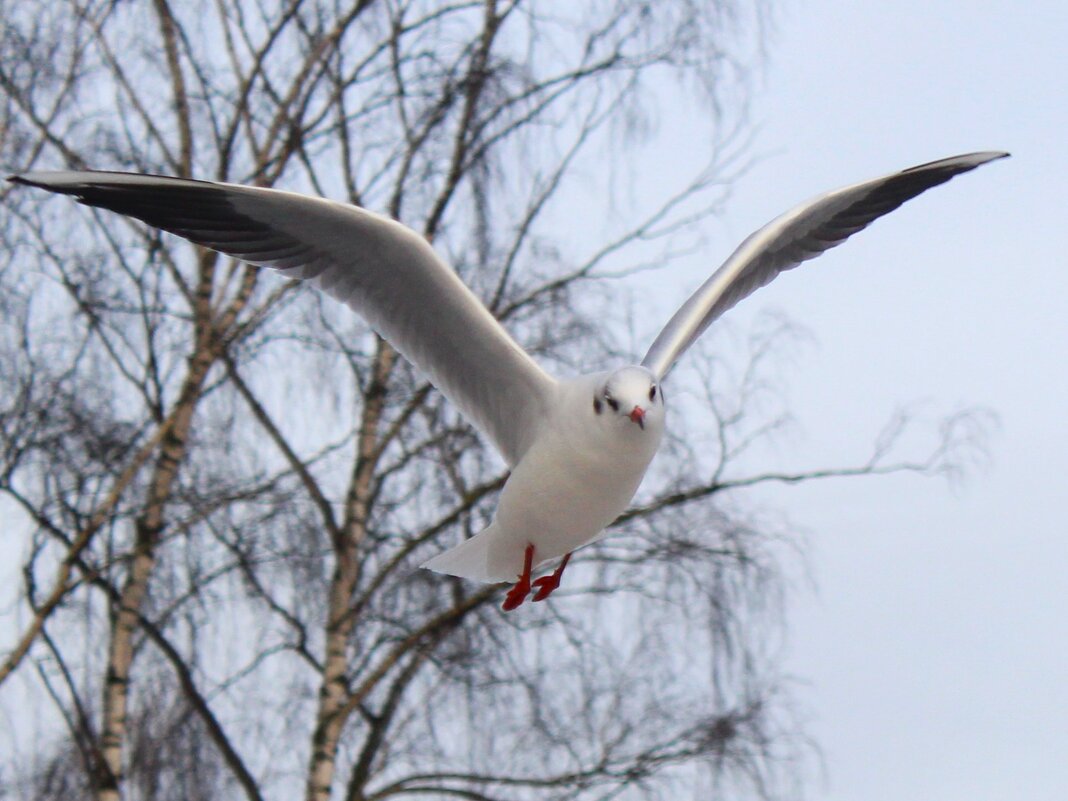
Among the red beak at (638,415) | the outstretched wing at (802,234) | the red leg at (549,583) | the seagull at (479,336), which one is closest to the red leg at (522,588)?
the seagull at (479,336)

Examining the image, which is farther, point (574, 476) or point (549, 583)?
point (549, 583)

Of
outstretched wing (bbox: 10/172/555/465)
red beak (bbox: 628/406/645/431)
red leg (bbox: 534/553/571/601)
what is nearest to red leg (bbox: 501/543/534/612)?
red leg (bbox: 534/553/571/601)

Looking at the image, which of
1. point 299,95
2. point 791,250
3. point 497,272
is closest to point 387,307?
point 791,250

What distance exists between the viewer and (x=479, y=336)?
4.69 meters

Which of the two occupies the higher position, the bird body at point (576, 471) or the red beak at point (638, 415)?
the bird body at point (576, 471)

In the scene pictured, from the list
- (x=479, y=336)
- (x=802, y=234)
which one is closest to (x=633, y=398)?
(x=479, y=336)

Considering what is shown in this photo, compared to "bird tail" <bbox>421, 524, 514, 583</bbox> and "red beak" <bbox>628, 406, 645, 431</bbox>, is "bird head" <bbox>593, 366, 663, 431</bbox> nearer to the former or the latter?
"red beak" <bbox>628, 406, 645, 431</bbox>

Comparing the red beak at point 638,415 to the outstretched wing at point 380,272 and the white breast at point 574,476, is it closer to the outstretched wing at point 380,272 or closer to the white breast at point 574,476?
the white breast at point 574,476

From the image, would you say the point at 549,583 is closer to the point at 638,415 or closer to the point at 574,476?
the point at 574,476

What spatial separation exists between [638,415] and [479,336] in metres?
0.79

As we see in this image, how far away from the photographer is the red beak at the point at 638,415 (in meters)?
4.00

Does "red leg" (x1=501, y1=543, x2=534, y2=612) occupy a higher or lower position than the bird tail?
lower

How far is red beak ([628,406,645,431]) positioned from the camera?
13.1ft

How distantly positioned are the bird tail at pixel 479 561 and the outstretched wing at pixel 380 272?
22cm
